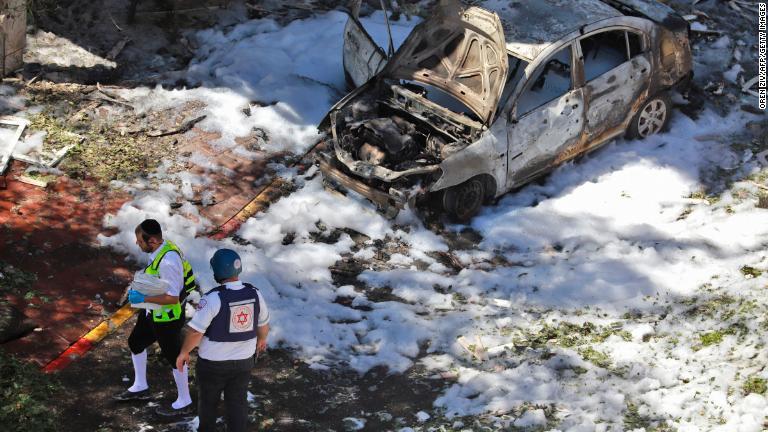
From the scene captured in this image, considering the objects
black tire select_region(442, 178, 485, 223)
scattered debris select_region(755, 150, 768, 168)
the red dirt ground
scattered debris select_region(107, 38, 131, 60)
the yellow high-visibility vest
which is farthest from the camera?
scattered debris select_region(107, 38, 131, 60)

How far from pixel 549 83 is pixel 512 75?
0.66m

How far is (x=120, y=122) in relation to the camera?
10750 millimetres

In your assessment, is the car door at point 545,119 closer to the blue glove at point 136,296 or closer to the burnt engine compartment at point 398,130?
the burnt engine compartment at point 398,130

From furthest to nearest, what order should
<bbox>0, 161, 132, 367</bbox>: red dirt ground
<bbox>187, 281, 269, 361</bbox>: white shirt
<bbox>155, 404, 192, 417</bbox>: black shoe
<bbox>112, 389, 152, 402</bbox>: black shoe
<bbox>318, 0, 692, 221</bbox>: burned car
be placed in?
<bbox>318, 0, 692, 221</bbox>: burned car < <bbox>0, 161, 132, 367</bbox>: red dirt ground < <bbox>112, 389, 152, 402</bbox>: black shoe < <bbox>155, 404, 192, 417</bbox>: black shoe < <bbox>187, 281, 269, 361</bbox>: white shirt

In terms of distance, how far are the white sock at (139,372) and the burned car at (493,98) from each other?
322 centimetres

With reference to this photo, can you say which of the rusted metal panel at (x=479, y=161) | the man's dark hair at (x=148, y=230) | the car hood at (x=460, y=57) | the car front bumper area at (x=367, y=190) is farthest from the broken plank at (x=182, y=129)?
the man's dark hair at (x=148, y=230)

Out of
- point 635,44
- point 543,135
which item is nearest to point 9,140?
point 543,135

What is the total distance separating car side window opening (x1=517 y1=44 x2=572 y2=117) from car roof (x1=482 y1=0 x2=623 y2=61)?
0.22 m

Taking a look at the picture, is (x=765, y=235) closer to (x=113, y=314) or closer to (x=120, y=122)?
(x=113, y=314)

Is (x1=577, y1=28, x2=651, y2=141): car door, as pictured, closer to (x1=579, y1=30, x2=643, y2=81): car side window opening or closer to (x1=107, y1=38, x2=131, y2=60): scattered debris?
(x1=579, y1=30, x2=643, y2=81): car side window opening

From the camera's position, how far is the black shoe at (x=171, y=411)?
21.6 ft

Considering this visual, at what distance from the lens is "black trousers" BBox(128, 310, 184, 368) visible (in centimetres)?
641

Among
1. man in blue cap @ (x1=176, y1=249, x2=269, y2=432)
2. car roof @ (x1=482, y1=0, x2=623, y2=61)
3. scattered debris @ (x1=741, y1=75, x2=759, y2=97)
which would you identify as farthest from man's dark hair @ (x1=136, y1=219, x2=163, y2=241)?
scattered debris @ (x1=741, y1=75, x2=759, y2=97)

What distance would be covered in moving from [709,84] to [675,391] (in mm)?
6314
